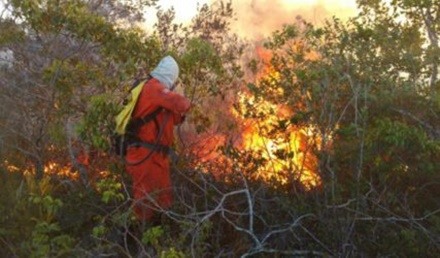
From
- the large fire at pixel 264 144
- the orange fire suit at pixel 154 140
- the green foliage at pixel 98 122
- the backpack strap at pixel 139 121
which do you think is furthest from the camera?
the large fire at pixel 264 144

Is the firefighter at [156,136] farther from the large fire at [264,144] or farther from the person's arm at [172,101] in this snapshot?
the large fire at [264,144]

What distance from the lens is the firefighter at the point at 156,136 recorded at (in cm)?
562

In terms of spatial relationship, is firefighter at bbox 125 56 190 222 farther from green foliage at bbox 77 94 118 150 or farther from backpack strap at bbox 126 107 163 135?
green foliage at bbox 77 94 118 150

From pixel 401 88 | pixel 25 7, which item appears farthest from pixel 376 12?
pixel 25 7

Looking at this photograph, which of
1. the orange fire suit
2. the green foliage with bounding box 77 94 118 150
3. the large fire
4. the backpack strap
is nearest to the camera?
the green foliage with bounding box 77 94 118 150

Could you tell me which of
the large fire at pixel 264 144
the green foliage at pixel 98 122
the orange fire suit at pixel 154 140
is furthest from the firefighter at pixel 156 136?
the large fire at pixel 264 144

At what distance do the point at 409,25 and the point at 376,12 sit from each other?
50 centimetres

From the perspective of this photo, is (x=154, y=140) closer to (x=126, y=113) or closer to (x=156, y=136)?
(x=156, y=136)

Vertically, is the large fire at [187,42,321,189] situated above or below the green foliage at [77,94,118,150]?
above

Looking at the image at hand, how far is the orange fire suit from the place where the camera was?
5617mm

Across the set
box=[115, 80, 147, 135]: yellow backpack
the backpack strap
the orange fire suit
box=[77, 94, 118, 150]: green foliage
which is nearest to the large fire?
the orange fire suit

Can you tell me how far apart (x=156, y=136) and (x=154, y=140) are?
0.05m

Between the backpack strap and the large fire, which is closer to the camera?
the backpack strap

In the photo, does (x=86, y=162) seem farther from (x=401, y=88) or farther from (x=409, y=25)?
(x=409, y=25)
